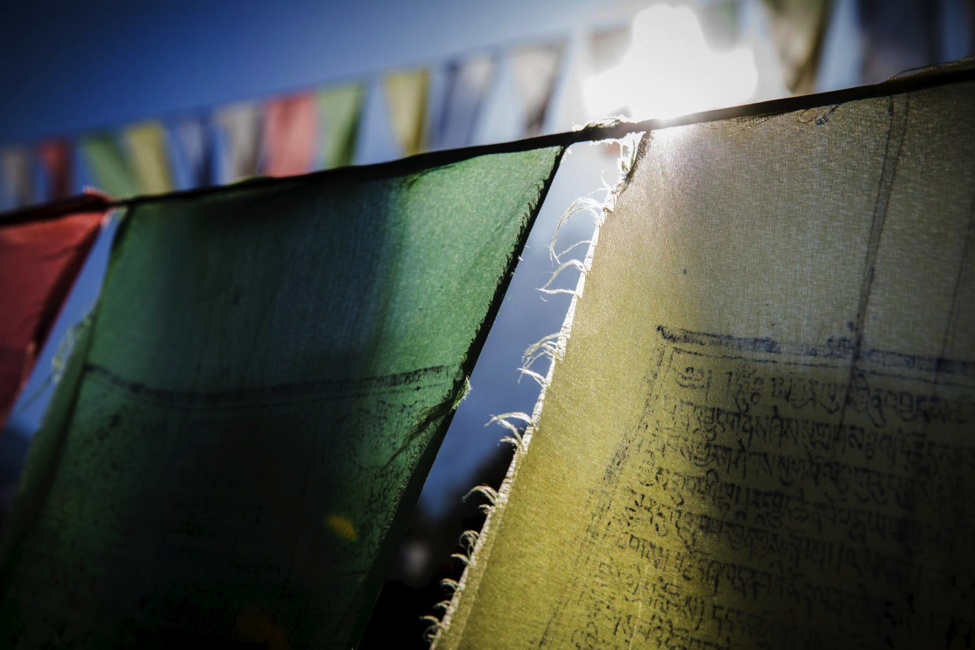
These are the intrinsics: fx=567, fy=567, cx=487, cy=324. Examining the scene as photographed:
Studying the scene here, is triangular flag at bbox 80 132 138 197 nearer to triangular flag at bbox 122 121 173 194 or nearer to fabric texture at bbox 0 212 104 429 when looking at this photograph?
triangular flag at bbox 122 121 173 194

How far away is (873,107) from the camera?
812 millimetres

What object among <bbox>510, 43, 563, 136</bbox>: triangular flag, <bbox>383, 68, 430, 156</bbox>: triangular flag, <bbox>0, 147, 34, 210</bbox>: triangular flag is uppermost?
<bbox>510, 43, 563, 136</bbox>: triangular flag

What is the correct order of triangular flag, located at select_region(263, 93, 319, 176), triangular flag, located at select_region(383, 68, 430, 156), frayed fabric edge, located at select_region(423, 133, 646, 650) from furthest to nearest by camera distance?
1. triangular flag, located at select_region(263, 93, 319, 176)
2. triangular flag, located at select_region(383, 68, 430, 156)
3. frayed fabric edge, located at select_region(423, 133, 646, 650)

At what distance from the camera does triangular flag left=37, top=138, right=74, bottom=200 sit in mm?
2518

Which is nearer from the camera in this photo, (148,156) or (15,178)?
(148,156)

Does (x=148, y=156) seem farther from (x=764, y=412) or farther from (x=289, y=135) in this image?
(x=764, y=412)

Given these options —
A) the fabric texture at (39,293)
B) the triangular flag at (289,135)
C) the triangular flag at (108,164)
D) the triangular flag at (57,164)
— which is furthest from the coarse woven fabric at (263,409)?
the triangular flag at (57,164)

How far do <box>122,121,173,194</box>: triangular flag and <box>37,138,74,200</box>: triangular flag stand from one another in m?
0.34

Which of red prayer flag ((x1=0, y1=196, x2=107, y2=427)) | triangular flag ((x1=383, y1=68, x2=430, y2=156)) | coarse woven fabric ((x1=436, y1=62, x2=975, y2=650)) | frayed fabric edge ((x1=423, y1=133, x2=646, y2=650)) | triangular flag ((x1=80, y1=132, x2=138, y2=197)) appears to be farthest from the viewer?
triangular flag ((x1=80, y1=132, x2=138, y2=197))

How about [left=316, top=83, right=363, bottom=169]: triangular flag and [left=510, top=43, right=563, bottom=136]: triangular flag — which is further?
[left=316, top=83, right=363, bottom=169]: triangular flag

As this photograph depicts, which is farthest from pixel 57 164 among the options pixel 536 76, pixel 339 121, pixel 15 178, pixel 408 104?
pixel 536 76

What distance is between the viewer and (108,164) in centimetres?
246

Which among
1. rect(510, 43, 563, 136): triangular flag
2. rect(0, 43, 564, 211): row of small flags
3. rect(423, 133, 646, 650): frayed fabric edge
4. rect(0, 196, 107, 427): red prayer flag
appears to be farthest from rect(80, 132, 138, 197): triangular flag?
rect(423, 133, 646, 650): frayed fabric edge

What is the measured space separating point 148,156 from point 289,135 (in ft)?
2.10
